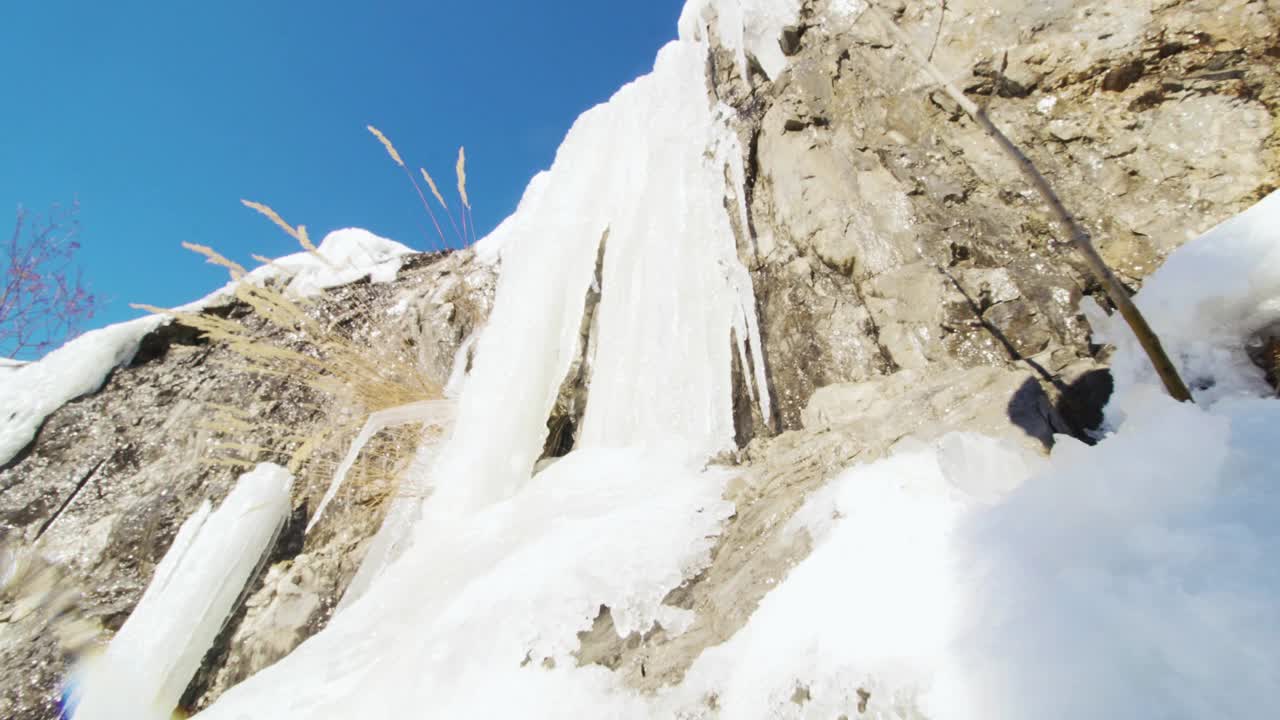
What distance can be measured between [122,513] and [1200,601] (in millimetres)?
4306

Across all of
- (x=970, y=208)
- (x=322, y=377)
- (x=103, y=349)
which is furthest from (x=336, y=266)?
(x=970, y=208)

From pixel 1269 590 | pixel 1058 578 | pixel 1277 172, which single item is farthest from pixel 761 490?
pixel 1277 172

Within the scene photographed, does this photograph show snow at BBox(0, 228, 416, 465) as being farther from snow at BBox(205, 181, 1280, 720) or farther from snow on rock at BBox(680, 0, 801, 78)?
snow at BBox(205, 181, 1280, 720)

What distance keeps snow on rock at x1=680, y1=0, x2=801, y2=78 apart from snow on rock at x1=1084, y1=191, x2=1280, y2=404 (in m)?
Result: 1.84

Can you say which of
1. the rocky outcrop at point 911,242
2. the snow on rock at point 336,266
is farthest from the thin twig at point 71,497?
the snow on rock at point 336,266

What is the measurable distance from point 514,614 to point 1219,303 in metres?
1.06

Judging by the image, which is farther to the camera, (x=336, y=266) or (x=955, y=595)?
(x=336, y=266)

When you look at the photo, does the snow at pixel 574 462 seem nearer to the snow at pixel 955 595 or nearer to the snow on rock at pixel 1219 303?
the snow at pixel 955 595

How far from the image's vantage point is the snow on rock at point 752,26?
2328mm

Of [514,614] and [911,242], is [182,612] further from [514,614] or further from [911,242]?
[911,242]

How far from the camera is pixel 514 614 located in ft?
3.12

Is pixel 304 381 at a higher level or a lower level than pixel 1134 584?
higher

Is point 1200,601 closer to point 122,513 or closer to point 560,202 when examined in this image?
point 560,202

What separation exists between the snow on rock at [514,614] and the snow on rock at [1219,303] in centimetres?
72
